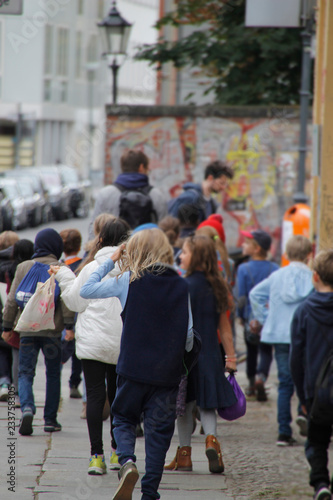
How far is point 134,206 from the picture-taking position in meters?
8.11

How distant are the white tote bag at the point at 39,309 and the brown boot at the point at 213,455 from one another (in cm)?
146

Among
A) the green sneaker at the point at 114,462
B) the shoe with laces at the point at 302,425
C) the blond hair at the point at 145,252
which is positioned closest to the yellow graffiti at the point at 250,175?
the shoe with laces at the point at 302,425

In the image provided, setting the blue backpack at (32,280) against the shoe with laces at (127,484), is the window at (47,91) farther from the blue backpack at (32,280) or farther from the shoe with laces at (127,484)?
the shoe with laces at (127,484)

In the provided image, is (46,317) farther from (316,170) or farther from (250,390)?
(316,170)

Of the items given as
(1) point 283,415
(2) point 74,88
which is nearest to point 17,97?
(2) point 74,88

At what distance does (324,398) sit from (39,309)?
2.48 m

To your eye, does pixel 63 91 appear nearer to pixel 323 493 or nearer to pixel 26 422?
pixel 26 422

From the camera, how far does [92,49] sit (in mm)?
48500

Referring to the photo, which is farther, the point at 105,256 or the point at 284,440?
Answer: the point at 284,440

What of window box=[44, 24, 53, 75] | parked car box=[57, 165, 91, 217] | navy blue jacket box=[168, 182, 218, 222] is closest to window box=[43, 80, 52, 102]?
window box=[44, 24, 53, 75]

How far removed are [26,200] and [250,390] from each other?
67.3 feet

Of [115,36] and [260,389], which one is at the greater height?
[115,36]

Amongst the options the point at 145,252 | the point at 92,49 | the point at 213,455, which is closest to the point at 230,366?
the point at 213,455

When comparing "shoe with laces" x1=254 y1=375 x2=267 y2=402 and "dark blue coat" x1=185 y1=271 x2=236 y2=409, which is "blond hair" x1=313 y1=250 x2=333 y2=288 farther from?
"shoe with laces" x1=254 y1=375 x2=267 y2=402
